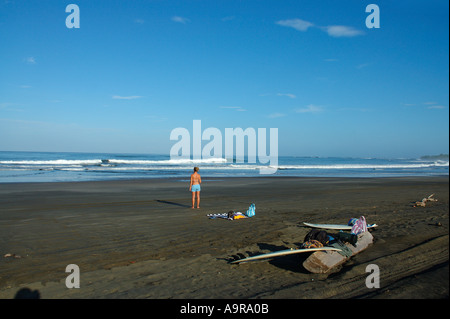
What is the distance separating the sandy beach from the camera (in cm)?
473

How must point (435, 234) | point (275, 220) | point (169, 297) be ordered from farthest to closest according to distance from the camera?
point (275, 220), point (435, 234), point (169, 297)

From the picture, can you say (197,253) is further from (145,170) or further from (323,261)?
(145,170)

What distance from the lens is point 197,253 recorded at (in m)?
6.55

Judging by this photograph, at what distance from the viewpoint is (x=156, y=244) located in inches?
282

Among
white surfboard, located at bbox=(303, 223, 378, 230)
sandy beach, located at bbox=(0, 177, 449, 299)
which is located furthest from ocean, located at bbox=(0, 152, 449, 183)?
white surfboard, located at bbox=(303, 223, 378, 230)

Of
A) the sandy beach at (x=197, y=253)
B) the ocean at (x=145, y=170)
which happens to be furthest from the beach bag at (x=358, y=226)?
the ocean at (x=145, y=170)

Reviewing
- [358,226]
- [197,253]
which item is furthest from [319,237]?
[197,253]

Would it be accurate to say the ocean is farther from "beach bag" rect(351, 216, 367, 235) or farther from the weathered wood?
the weathered wood

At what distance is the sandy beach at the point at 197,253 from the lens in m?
4.73

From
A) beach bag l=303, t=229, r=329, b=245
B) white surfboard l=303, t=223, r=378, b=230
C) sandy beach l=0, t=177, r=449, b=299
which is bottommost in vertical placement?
sandy beach l=0, t=177, r=449, b=299
